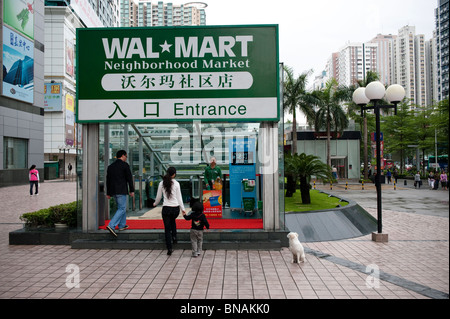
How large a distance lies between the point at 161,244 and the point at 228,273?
216 centimetres

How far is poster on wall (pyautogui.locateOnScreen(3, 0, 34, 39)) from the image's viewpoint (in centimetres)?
2739

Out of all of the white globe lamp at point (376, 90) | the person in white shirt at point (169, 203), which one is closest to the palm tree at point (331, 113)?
the white globe lamp at point (376, 90)

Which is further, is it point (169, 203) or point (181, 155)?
Result: point (181, 155)

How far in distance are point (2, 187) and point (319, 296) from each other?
28.6 m

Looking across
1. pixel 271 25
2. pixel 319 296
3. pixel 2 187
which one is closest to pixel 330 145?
pixel 2 187

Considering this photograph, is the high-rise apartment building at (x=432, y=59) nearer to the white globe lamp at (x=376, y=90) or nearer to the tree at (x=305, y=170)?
the white globe lamp at (x=376, y=90)

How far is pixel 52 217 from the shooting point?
836 centimetres

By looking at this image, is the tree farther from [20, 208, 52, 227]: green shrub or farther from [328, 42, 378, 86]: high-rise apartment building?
[328, 42, 378, 86]: high-rise apartment building

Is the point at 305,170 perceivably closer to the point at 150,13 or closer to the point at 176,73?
the point at 176,73

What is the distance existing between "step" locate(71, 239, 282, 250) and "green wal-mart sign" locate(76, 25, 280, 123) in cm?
260

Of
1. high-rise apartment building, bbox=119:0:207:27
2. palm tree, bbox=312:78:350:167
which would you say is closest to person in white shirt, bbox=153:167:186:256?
palm tree, bbox=312:78:350:167

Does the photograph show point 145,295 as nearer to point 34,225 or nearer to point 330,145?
point 34,225

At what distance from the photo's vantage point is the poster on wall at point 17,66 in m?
27.5

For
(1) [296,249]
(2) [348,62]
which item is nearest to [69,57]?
(1) [296,249]
